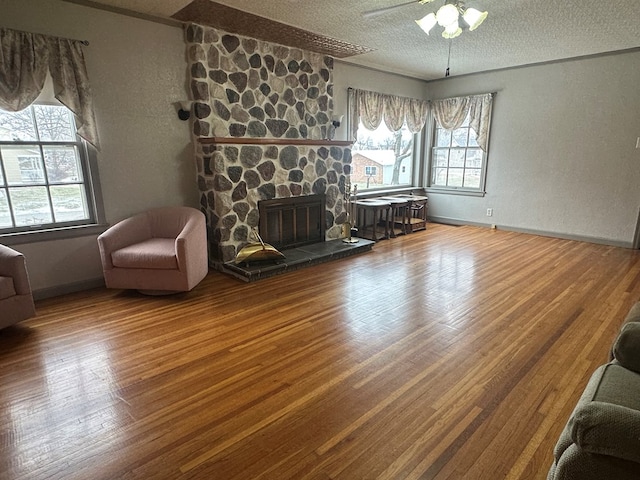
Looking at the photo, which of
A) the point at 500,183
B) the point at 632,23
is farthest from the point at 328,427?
the point at 500,183

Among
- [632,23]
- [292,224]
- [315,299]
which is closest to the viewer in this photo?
[315,299]

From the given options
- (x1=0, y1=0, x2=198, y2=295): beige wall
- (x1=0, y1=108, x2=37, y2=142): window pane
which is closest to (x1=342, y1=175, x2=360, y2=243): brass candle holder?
(x1=0, y1=0, x2=198, y2=295): beige wall

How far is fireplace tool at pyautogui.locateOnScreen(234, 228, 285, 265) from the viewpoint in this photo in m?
4.00

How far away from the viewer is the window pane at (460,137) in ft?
21.5

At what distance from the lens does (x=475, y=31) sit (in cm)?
Answer: 407

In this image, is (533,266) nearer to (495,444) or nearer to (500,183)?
(500,183)

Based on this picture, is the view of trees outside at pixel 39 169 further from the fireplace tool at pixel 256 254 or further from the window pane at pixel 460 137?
the window pane at pixel 460 137

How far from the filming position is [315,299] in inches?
133

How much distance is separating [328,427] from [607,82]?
587 centimetres

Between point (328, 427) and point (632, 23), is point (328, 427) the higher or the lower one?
the lower one

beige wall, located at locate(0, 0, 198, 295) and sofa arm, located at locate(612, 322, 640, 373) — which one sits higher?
beige wall, located at locate(0, 0, 198, 295)

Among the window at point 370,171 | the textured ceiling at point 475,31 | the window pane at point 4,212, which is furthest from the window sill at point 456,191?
the window pane at point 4,212

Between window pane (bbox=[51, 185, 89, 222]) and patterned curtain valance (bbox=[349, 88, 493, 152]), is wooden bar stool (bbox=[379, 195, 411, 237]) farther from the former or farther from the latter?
window pane (bbox=[51, 185, 89, 222])

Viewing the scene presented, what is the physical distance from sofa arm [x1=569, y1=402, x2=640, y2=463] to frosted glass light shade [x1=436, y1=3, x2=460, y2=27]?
2.73 metres
